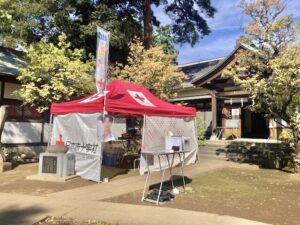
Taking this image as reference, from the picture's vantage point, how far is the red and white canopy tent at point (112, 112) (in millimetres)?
10406

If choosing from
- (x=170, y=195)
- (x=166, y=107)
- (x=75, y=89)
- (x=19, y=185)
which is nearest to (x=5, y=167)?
(x=19, y=185)

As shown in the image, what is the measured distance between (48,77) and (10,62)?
4026 mm

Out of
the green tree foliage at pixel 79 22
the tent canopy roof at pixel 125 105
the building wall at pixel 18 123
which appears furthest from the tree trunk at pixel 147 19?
the tent canopy roof at pixel 125 105

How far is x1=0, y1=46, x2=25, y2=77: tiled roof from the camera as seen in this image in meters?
16.0

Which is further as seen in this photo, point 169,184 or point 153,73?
point 153,73

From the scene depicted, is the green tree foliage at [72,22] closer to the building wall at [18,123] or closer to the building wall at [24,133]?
the building wall at [18,123]

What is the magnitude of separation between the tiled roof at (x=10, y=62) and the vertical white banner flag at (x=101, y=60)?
20.1 feet

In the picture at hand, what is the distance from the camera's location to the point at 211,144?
62.6ft

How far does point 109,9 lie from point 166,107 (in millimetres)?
10598

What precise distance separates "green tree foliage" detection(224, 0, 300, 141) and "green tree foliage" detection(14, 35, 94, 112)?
19.8ft

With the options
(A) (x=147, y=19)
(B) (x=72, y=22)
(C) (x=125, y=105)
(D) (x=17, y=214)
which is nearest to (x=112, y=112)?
(C) (x=125, y=105)

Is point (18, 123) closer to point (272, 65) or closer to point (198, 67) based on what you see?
point (272, 65)

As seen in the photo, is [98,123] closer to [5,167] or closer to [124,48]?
[5,167]

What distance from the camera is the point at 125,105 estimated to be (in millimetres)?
10680
